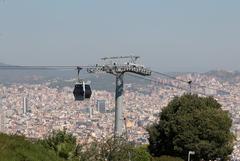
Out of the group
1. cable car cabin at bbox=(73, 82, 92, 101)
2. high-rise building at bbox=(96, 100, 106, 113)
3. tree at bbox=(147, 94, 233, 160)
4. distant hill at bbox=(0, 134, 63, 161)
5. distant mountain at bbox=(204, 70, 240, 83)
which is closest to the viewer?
distant hill at bbox=(0, 134, 63, 161)

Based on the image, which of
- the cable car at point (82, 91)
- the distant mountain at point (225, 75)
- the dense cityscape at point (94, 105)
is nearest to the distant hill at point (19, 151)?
the cable car at point (82, 91)

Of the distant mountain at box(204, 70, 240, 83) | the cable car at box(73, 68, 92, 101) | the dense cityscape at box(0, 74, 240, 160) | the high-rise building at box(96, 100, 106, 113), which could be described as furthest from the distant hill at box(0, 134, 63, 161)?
the distant mountain at box(204, 70, 240, 83)

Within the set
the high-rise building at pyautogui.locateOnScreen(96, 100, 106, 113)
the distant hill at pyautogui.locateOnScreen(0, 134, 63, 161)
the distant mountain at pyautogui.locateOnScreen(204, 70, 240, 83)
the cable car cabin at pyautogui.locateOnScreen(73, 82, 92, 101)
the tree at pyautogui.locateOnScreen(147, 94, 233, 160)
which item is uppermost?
the cable car cabin at pyautogui.locateOnScreen(73, 82, 92, 101)

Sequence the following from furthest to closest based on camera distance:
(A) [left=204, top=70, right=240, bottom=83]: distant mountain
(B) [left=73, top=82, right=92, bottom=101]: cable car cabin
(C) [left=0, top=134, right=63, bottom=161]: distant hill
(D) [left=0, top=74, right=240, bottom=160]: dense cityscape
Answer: (A) [left=204, top=70, right=240, bottom=83]: distant mountain, (D) [left=0, top=74, right=240, bottom=160]: dense cityscape, (B) [left=73, top=82, right=92, bottom=101]: cable car cabin, (C) [left=0, top=134, right=63, bottom=161]: distant hill

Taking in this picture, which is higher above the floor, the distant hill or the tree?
the distant hill

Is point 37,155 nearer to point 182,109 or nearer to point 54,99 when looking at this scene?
point 182,109

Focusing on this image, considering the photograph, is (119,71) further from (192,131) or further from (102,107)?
(102,107)

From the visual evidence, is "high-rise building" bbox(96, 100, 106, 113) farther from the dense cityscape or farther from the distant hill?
the distant hill

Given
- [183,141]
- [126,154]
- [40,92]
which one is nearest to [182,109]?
[183,141]
